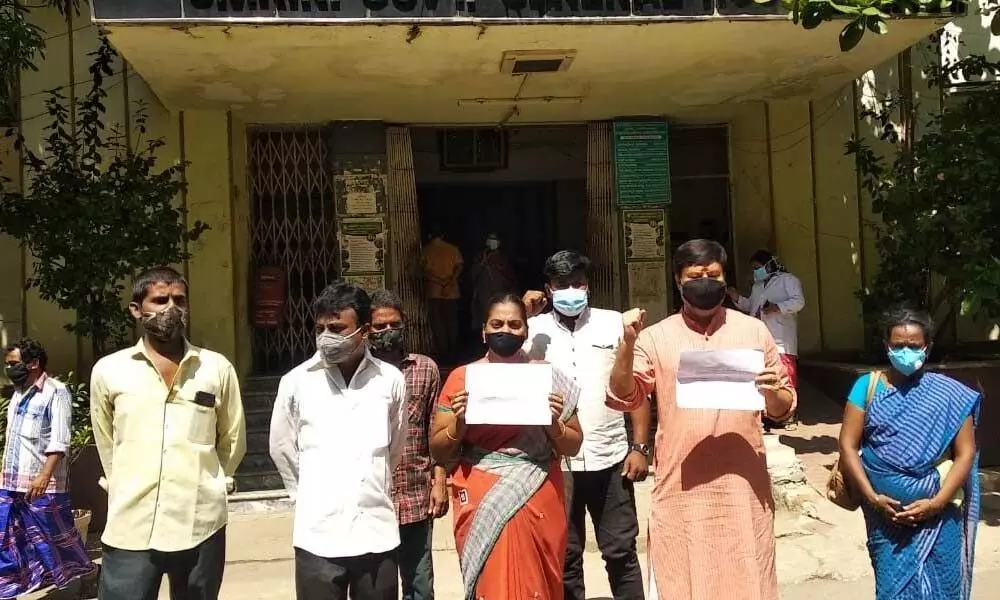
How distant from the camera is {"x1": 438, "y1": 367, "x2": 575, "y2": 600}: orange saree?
286cm

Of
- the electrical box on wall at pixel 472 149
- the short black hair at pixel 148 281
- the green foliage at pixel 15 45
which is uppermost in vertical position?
the green foliage at pixel 15 45

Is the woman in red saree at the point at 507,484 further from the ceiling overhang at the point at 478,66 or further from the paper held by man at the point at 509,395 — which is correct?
the ceiling overhang at the point at 478,66

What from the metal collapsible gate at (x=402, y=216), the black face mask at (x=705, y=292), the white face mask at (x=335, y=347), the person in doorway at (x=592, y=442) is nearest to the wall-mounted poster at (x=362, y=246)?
the metal collapsible gate at (x=402, y=216)

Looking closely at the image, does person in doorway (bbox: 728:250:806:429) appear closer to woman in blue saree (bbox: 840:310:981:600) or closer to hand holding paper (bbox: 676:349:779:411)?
woman in blue saree (bbox: 840:310:981:600)

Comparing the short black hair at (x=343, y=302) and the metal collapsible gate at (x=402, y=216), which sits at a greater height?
the metal collapsible gate at (x=402, y=216)

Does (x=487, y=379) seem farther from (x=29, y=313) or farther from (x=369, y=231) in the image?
(x=29, y=313)

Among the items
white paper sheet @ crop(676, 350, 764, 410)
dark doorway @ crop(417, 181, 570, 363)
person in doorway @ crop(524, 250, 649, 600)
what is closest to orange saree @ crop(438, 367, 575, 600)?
white paper sheet @ crop(676, 350, 764, 410)

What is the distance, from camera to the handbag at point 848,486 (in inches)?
127

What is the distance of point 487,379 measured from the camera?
2836 mm

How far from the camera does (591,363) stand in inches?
145

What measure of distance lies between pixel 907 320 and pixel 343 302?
207 centimetres

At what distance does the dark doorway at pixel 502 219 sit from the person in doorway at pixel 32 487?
Answer: 258 inches

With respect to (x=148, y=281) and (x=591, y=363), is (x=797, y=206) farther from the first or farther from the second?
(x=148, y=281)

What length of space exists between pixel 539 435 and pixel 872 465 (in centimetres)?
129
